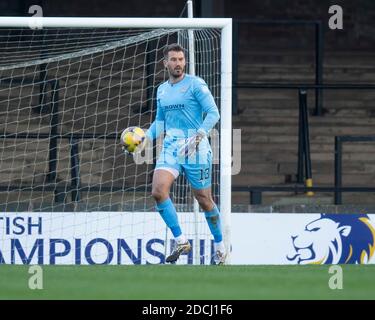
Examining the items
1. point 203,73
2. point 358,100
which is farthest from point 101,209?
point 358,100

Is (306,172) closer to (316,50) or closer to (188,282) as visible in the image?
(316,50)

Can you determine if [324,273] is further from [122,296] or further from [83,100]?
[83,100]

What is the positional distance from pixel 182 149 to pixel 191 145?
3.7 inches

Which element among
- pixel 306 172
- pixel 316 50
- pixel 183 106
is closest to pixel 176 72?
pixel 183 106

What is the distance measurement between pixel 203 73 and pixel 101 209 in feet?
5.52

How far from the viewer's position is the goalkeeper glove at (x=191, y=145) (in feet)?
35.9

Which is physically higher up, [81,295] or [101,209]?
[101,209]

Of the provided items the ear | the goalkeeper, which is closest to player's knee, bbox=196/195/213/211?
the goalkeeper

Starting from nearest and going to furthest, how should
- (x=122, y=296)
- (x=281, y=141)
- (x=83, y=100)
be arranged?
(x=122, y=296) < (x=83, y=100) < (x=281, y=141)

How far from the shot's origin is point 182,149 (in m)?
11.1

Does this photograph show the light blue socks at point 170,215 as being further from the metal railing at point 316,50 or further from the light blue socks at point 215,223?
the metal railing at point 316,50

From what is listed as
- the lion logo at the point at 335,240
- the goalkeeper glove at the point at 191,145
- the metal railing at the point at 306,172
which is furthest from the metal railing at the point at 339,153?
the goalkeeper glove at the point at 191,145

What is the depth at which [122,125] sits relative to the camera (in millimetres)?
15203

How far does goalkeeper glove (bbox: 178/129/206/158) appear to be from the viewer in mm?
10953
